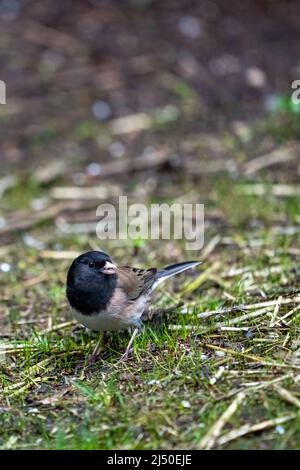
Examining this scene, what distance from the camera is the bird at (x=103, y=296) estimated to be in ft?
13.1

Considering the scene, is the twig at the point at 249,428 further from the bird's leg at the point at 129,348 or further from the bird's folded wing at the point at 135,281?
the bird's folded wing at the point at 135,281

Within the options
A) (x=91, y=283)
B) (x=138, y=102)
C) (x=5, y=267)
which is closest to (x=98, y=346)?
(x=91, y=283)

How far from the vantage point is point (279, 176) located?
637 centimetres

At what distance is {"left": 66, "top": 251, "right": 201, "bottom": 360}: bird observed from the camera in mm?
4000

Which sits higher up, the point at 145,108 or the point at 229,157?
the point at 145,108

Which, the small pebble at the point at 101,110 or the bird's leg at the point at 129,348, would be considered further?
the small pebble at the point at 101,110

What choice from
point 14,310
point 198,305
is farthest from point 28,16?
point 198,305

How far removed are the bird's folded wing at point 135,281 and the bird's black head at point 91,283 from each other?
0.06m

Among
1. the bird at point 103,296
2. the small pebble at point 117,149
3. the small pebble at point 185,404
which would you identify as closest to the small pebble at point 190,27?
the small pebble at point 117,149

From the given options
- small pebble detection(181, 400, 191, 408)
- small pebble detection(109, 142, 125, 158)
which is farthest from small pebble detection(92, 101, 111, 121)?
small pebble detection(181, 400, 191, 408)

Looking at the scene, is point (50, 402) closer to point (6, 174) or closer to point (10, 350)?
point (10, 350)

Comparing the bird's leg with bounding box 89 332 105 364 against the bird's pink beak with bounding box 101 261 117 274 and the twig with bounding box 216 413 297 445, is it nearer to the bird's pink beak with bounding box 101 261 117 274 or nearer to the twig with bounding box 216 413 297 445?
the bird's pink beak with bounding box 101 261 117 274

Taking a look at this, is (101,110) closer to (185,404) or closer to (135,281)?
(135,281)
